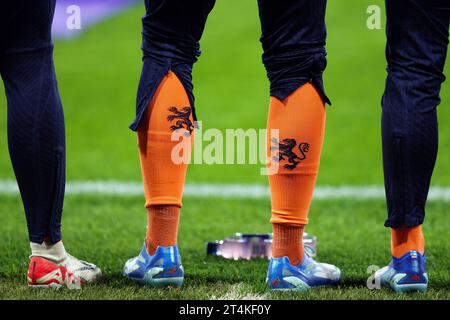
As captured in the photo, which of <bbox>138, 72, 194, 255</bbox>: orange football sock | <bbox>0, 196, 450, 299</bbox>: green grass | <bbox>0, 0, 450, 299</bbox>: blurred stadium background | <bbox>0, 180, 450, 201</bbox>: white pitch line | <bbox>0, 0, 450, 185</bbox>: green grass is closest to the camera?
<bbox>0, 196, 450, 299</bbox>: green grass

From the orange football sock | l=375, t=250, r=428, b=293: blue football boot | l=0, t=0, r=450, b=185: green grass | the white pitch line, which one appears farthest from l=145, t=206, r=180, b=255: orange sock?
l=0, t=0, r=450, b=185: green grass

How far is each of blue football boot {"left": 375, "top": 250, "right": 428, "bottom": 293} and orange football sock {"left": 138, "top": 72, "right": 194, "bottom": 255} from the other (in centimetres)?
62

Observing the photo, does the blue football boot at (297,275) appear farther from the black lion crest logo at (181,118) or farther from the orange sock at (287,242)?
the black lion crest logo at (181,118)

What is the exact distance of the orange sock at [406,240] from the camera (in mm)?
2355

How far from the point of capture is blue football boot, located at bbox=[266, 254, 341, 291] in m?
2.33

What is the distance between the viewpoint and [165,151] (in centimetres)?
240

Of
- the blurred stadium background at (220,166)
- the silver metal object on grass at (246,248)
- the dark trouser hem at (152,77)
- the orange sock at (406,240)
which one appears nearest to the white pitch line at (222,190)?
the blurred stadium background at (220,166)

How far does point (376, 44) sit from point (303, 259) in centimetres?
881

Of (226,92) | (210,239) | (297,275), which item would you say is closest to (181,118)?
(297,275)

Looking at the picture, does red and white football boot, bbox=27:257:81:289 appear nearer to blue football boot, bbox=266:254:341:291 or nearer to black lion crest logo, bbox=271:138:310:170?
blue football boot, bbox=266:254:341:291

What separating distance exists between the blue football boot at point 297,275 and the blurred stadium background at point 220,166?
0.06 metres

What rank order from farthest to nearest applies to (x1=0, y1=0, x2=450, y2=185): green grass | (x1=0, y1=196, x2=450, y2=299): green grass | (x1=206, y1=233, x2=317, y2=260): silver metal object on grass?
(x1=0, y1=0, x2=450, y2=185): green grass < (x1=206, y1=233, x2=317, y2=260): silver metal object on grass < (x1=0, y1=196, x2=450, y2=299): green grass

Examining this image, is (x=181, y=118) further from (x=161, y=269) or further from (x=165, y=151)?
(x=161, y=269)
